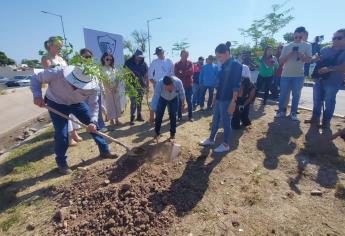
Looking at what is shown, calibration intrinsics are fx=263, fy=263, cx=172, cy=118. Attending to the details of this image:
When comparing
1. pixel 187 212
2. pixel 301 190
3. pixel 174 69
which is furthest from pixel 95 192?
pixel 174 69

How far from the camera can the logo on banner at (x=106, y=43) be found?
732 centimetres

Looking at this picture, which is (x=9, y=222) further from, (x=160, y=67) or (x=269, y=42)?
(x=269, y=42)

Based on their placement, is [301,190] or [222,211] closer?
[222,211]

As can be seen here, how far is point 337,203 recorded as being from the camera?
3121 mm

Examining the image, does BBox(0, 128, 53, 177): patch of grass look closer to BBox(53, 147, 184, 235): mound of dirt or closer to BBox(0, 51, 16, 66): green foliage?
BBox(53, 147, 184, 235): mound of dirt

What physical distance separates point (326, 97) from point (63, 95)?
504cm

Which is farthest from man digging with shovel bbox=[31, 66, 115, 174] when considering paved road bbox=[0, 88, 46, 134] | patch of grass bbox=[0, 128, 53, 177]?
paved road bbox=[0, 88, 46, 134]

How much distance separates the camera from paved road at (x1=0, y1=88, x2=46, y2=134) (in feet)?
33.2

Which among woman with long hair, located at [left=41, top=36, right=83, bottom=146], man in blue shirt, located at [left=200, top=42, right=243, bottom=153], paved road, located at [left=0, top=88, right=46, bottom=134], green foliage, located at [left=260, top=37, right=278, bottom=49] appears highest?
green foliage, located at [left=260, top=37, right=278, bottom=49]

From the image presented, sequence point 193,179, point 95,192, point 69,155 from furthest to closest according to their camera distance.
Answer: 1. point 69,155
2. point 193,179
3. point 95,192

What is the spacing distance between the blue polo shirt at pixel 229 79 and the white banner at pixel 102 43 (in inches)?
156

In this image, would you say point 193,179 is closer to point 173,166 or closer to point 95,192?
point 173,166

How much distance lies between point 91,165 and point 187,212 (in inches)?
84.6

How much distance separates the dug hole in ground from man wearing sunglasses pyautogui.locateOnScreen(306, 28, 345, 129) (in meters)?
0.74
